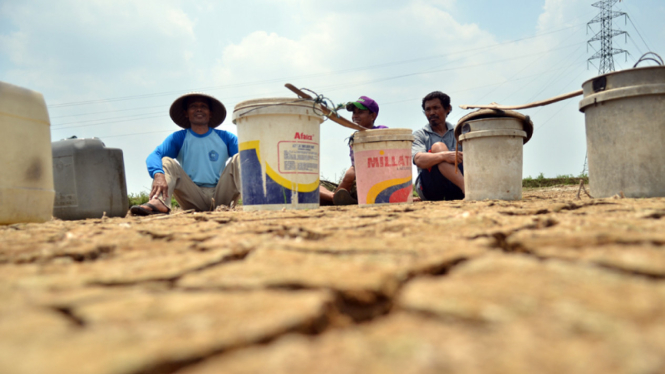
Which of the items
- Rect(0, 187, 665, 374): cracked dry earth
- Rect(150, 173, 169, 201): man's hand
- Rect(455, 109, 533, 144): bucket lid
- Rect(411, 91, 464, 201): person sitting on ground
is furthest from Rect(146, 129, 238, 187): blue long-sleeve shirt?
Rect(0, 187, 665, 374): cracked dry earth

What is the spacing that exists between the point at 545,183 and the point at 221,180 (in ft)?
20.5

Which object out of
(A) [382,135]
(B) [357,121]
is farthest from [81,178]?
(B) [357,121]

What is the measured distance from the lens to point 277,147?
2633mm

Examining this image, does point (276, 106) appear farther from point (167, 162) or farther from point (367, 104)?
point (367, 104)

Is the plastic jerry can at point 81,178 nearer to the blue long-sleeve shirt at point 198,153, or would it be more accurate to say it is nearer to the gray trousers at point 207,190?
the gray trousers at point 207,190

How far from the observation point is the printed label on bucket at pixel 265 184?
8.62 ft

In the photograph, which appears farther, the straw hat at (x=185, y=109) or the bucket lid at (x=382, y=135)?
the straw hat at (x=185, y=109)

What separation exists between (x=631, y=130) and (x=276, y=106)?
2.15 metres

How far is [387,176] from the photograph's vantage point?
3066mm

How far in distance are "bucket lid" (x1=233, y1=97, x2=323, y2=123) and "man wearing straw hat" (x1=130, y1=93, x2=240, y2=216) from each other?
3.82 feet

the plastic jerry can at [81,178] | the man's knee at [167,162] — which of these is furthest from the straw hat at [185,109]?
the plastic jerry can at [81,178]

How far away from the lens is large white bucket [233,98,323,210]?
8.63ft

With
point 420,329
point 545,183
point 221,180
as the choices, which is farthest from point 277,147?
point 545,183

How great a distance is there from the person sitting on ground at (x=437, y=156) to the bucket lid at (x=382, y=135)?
484 millimetres
